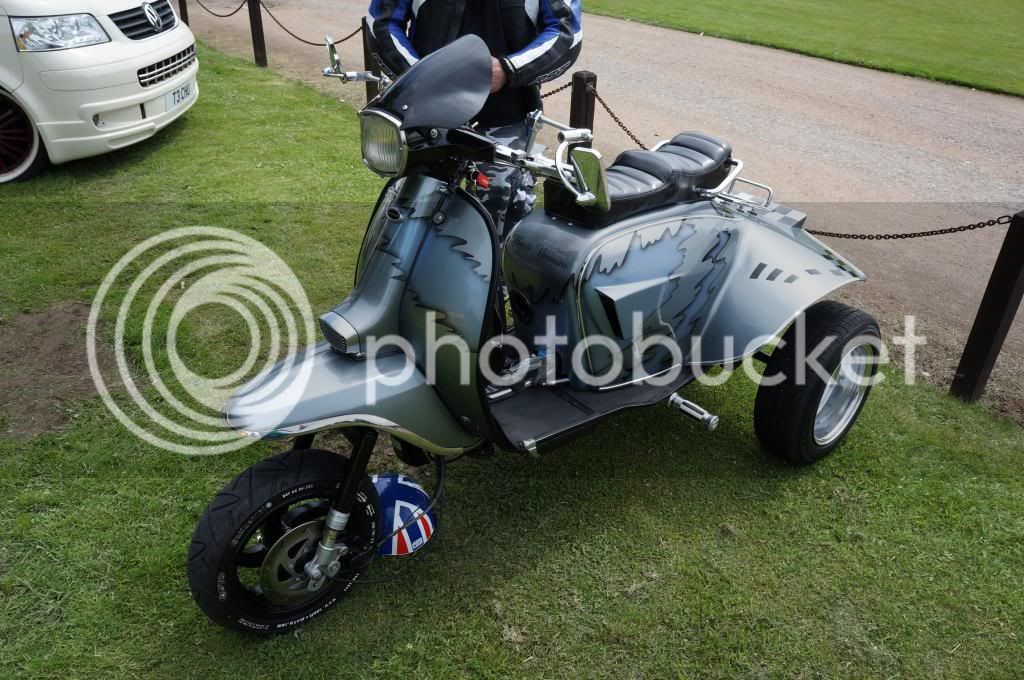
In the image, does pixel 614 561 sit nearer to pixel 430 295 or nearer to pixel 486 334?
pixel 486 334

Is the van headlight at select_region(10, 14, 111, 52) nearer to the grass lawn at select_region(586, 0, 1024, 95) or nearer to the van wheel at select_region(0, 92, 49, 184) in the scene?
the van wheel at select_region(0, 92, 49, 184)

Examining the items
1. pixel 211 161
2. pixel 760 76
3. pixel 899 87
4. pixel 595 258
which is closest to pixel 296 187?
pixel 211 161

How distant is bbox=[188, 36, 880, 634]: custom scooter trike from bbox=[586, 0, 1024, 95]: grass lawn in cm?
780

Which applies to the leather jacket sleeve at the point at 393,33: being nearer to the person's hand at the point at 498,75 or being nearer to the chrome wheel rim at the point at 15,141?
the person's hand at the point at 498,75

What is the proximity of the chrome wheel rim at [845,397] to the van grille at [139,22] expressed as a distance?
5344 millimetres

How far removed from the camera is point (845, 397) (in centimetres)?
336

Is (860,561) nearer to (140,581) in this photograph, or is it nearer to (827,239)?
(140,581)

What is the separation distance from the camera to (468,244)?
7.64 feet

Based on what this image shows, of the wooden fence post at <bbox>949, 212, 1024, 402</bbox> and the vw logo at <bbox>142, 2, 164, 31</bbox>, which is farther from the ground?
the vw logo at <bbox>142, 2, 164, 31</bbox>

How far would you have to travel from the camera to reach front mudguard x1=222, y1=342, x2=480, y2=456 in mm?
2105

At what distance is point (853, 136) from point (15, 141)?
279 inches

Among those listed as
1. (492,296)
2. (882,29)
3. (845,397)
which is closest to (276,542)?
(492,296)

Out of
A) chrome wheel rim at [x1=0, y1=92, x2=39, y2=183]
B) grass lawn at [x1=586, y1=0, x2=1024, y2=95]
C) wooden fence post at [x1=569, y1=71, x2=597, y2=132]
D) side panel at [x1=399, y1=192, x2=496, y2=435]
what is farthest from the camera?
grass lawn at [x1=586, y1=0, x2=1024, y2=95]

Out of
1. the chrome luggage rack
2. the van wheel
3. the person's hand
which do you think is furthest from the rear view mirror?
the van wheel
